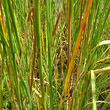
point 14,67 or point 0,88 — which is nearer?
point 14,67

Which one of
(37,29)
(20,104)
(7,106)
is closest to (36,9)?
(37,29)

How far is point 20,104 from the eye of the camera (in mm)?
483

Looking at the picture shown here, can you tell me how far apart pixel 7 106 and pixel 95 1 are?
30.4 inches

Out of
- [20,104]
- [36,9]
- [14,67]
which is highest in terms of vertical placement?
[36,9]

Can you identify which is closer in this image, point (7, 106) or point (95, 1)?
point (95, 1)

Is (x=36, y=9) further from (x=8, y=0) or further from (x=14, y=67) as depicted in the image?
(x=14, y=67)

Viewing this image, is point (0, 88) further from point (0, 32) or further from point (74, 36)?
point (74, 36)

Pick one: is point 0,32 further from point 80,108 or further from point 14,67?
point 80,108

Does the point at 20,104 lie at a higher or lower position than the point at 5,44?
lower

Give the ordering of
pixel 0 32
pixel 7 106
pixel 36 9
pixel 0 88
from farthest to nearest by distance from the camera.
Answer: pixel 7 106, pixel 0 88, pixel 0 32, pixel 36 9

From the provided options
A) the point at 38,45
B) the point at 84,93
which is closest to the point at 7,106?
the point at 84,93

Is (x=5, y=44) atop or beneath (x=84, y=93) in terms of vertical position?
atop

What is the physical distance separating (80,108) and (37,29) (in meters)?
0.39

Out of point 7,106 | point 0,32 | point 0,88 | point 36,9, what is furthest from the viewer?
point 7,106
